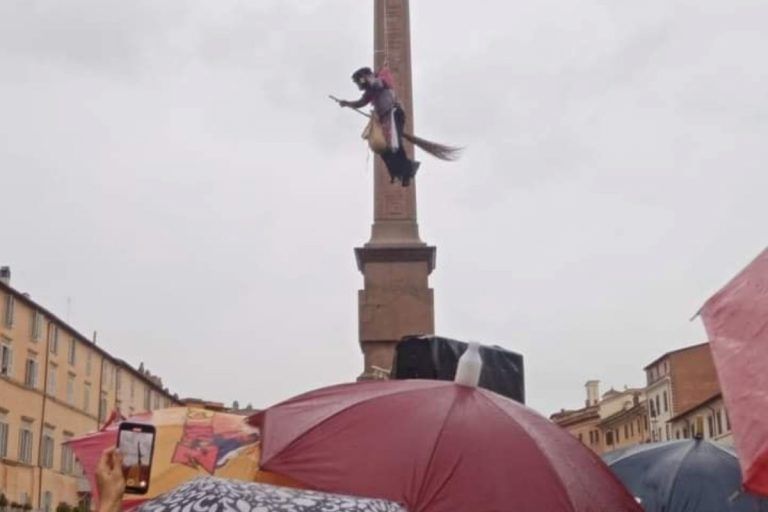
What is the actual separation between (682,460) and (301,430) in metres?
2.76

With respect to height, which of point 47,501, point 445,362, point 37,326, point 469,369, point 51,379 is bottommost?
point 469,369

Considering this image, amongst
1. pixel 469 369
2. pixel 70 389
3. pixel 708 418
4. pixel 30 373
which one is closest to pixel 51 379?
pixel 30 373

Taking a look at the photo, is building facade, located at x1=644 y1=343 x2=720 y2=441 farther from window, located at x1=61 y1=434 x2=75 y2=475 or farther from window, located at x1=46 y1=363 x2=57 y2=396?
window, located at x1=46 y1=363 x2=57 y2=396

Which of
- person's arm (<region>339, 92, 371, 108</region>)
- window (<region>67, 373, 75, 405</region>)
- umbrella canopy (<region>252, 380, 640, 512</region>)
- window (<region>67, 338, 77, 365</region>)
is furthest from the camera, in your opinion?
window (<region>67, 338, 77, 365</region>)

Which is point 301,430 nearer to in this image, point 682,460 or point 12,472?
point 682,460

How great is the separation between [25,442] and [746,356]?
44.2 m

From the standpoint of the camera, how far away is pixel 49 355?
47.4m

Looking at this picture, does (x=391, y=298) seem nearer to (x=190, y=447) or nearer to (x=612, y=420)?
(x=190, y=447)

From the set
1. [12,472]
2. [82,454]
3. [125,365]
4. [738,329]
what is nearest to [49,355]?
[12,472]

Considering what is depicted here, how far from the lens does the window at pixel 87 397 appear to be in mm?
52094

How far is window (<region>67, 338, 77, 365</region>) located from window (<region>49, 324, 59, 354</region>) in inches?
65.0

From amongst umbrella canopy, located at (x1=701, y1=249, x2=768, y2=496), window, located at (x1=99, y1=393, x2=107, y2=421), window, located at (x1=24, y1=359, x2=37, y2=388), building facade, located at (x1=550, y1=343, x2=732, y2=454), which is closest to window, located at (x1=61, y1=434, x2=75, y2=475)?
window, located at (x1=99, y1=393, x2=107, y2=421)

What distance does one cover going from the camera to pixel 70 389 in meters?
50.2

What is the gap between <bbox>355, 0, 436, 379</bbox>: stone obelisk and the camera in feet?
39.6
